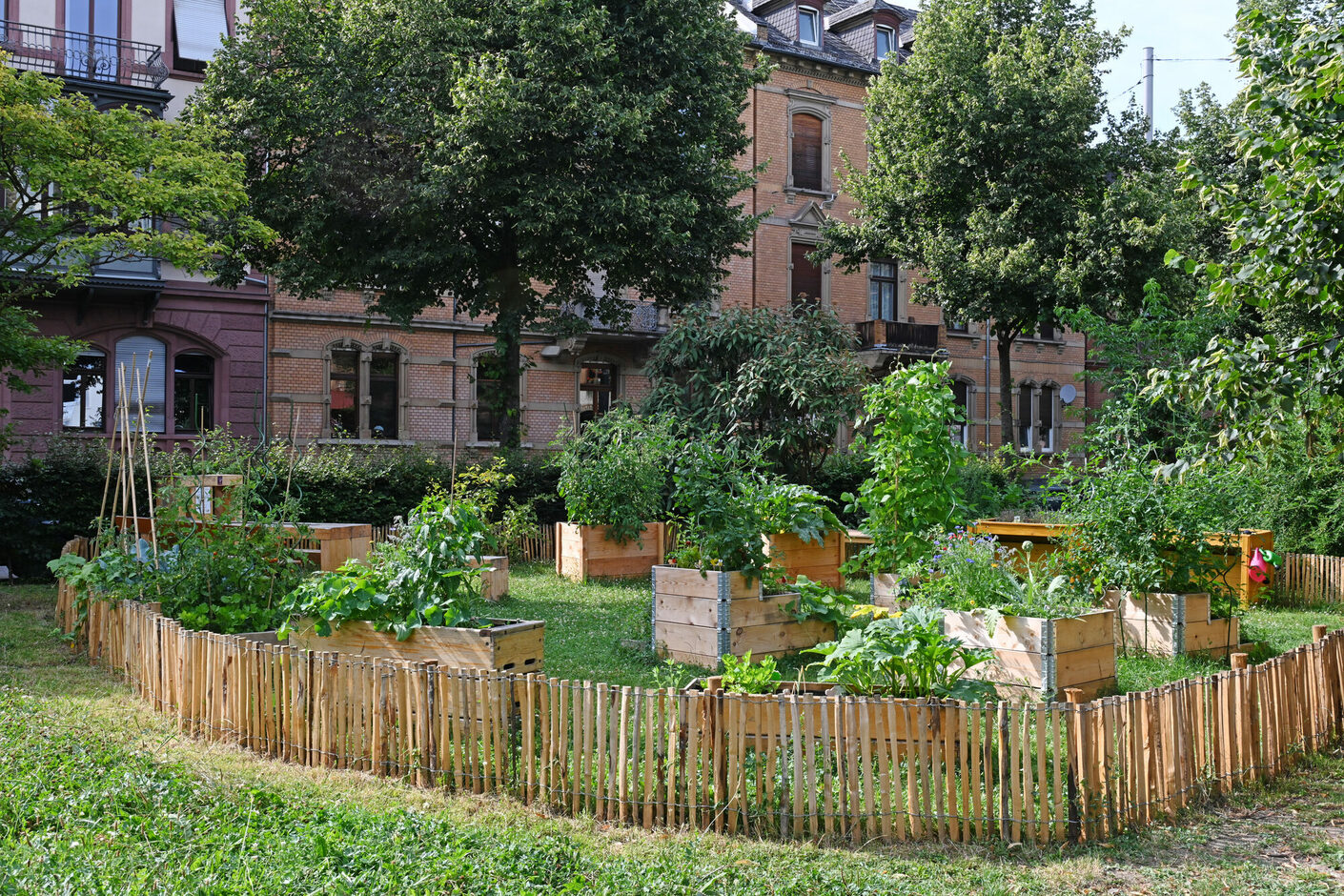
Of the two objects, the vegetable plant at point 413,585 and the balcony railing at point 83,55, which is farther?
the balcony railing at point 83,55

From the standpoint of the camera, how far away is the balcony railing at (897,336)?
32.2 meters

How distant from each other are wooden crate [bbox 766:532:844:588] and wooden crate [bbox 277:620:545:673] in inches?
151

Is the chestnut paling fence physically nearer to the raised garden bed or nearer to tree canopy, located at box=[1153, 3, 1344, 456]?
the raised garden bed

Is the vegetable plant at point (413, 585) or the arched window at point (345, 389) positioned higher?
the arched window at point (345, 389)

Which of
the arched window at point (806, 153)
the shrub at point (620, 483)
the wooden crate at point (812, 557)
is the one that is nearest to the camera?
the wooden crate at point (812, 557)

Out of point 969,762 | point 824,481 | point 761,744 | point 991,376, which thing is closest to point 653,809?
point 761,744

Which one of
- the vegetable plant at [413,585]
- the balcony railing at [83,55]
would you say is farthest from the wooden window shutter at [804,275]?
the vegetable plant at [413,585]

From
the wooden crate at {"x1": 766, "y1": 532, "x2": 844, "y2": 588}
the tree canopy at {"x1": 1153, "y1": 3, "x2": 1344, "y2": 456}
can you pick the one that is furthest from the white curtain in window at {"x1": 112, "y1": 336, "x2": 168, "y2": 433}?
the tree canopy at {"x1": 1153, "y1": 3, "x2": 1344, "y2": 456}

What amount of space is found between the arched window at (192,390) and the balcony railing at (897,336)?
690 inches

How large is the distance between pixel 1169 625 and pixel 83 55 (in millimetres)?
24184

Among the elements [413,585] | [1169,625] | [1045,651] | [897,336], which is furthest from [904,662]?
[897,336]

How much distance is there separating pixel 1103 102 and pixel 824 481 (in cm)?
1317

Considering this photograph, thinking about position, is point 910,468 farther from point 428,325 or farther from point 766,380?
point 428,325

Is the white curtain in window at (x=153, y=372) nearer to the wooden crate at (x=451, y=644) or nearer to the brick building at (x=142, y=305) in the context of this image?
the brick building at (x=142, y=305)
